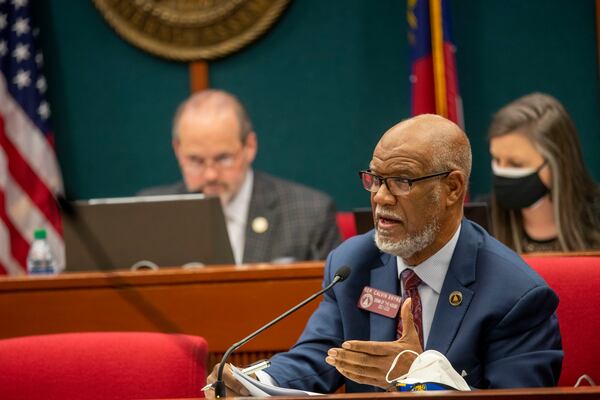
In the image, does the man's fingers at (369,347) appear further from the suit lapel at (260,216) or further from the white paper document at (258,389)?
the suit lapel at (260,216)

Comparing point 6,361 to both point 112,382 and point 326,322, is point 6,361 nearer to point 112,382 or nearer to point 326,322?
Result: point 112,382

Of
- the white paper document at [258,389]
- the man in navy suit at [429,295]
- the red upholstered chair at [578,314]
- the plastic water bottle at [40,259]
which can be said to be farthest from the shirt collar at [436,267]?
the plastic water bottle at [40,259]

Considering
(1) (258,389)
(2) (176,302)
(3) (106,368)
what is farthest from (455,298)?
(2) (176,302)

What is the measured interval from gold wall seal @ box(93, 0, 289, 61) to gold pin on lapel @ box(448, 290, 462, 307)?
13.0 ft

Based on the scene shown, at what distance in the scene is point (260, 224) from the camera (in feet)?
15.3

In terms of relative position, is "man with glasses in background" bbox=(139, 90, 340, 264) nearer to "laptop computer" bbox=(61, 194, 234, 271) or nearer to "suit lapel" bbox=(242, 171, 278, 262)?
"suit lapel" bbox=(242, 171, 278, 262)

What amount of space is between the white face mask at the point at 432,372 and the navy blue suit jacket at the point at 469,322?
21 cm

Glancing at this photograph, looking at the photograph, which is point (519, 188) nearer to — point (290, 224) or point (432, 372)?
point (290, 224)

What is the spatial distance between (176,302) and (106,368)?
1159mm

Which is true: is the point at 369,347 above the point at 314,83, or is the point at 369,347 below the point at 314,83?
below

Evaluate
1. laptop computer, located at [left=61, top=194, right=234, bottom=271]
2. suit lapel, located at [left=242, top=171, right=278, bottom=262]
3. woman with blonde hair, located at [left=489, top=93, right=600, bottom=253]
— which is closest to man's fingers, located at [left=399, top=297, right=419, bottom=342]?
laptop computer, located at [left=61, top=194, right=234, bottom=271]

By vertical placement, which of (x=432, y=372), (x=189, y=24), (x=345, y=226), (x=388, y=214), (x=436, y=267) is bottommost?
(x=345, y=226)

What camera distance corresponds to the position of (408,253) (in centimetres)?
241

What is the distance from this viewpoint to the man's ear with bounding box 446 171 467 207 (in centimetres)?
240
